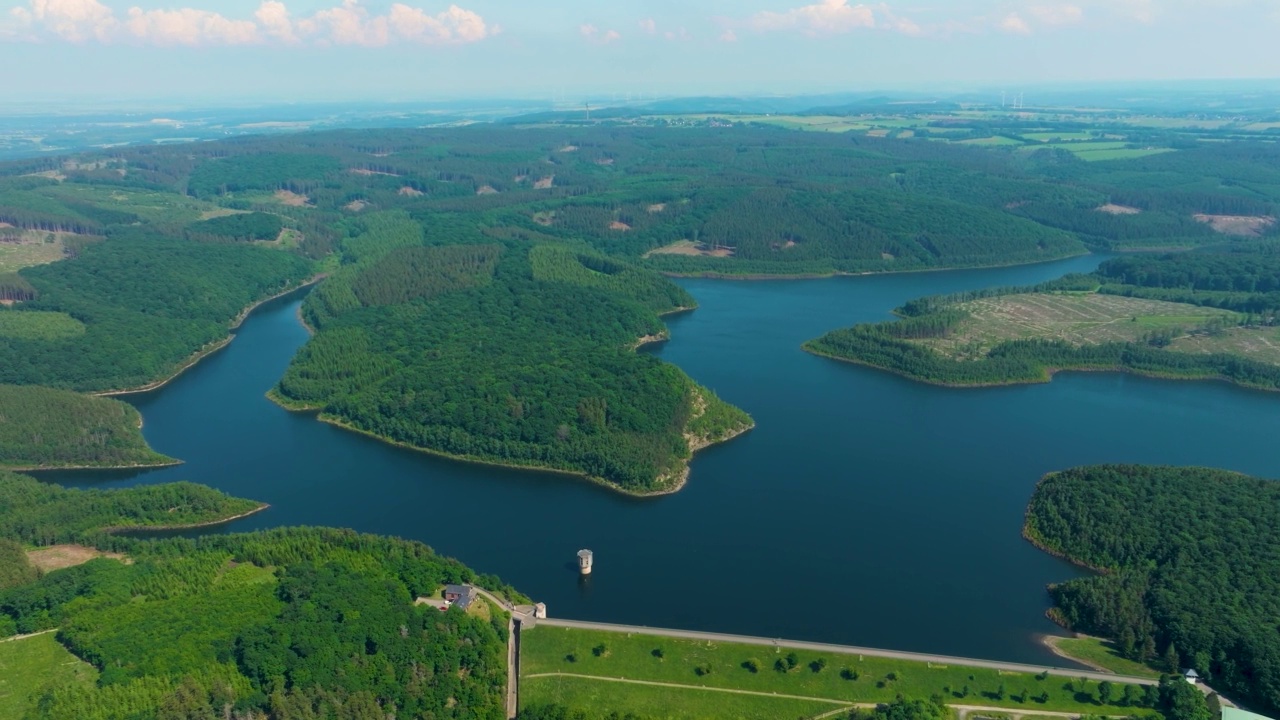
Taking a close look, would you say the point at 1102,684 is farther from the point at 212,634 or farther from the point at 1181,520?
the point at 212,634

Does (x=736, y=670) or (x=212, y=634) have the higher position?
(x=212, y=634)

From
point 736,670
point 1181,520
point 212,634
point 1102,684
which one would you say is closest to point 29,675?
point 212,634

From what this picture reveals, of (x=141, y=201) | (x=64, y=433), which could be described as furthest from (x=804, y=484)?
(x=141, y=201)

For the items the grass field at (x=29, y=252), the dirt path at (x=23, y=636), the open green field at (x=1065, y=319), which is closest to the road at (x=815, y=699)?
the dirt path at (x=23, y=636)

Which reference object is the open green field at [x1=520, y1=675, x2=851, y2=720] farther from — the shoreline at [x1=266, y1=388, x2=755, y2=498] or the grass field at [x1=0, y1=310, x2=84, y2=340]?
the grass field at [x1=0, y1=310, x2=84, y2=340]

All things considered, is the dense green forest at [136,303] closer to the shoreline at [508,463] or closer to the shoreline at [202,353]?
the shoreline at [202,353]

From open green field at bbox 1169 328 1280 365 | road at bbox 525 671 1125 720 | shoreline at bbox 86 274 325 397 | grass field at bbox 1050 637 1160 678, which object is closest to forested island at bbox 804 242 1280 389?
open green field at bbox 1169 328 1280 365
